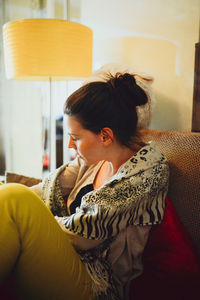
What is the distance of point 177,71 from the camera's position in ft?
3.92

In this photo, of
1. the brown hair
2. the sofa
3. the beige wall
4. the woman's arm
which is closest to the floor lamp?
the beige wall

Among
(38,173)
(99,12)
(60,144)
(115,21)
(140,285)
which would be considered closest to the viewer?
(140,285)

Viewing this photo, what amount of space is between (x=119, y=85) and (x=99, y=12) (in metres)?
1.08

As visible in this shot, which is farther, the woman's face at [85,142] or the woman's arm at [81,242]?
the woman's face at [85,142]

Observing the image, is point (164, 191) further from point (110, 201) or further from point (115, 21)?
point (115, 21)

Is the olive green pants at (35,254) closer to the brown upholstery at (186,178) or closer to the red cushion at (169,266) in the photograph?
the red cushion at (169,266)

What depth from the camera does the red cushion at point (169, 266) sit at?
26.3 inches

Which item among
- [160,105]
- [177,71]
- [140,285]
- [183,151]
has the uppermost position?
[177,71]

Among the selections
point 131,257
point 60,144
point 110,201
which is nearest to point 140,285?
point 131,257

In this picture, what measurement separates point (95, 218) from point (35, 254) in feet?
0.60

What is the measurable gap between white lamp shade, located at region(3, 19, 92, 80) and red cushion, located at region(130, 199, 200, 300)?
0.87m

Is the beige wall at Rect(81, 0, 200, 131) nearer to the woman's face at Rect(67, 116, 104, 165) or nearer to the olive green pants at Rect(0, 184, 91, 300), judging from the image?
the woman's face at Rect(67, 116, 104, 165)

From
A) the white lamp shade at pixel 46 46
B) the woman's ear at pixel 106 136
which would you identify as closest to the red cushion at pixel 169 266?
the woman's ear at pixel 106 136

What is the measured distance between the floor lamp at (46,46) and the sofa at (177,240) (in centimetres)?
67
